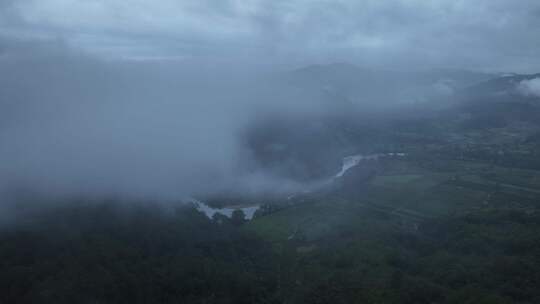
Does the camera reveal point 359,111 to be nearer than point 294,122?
No

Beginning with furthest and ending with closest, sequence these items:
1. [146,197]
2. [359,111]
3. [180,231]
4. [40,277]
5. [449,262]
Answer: [359,111]
[146,197]
[180,231]
[449,262]
[40,277]

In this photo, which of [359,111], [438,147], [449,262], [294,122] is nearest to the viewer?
[449,262]

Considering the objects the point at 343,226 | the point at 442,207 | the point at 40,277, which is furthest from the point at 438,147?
the point at 40,277

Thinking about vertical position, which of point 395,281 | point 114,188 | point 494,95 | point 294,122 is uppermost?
point 494,95

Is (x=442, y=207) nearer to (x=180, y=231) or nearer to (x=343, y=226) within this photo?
(x=343, y=226)

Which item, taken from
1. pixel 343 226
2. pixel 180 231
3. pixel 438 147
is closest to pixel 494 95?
Result: pixel 438 147

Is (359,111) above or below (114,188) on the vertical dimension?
above

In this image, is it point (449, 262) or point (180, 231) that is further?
point (180, 231)

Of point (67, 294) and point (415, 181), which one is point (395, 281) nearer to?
point (67, 294)

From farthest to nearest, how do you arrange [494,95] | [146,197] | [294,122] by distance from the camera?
[494,95] → [294,122] → [146,197]
